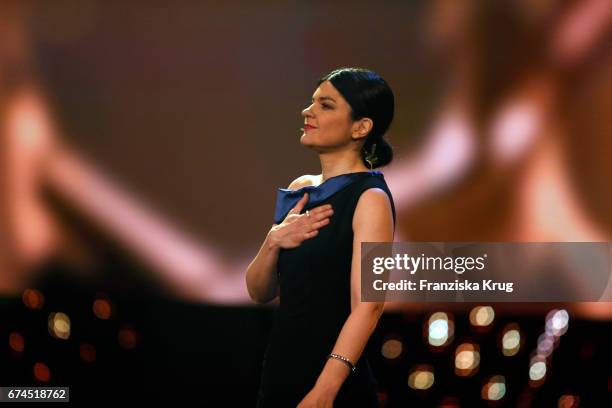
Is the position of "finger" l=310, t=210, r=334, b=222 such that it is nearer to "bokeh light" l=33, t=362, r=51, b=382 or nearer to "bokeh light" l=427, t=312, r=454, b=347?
"bokeh light" l=427, t=312, r=454, b=347

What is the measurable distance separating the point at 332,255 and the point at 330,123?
0.28 meters

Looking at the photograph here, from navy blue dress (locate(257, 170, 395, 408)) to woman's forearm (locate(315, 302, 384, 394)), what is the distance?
3.7 inches

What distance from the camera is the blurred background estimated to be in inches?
109

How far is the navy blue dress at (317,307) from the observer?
170 cm

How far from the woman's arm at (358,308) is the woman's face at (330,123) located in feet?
0.49

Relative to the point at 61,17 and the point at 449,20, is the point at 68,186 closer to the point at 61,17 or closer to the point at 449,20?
the point at 61,17

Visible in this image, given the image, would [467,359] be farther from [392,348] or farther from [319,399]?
[319,399]

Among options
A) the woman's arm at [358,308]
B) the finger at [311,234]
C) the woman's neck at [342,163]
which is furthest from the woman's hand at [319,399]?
the woman's neck at [342,163]

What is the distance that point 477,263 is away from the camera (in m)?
2.49

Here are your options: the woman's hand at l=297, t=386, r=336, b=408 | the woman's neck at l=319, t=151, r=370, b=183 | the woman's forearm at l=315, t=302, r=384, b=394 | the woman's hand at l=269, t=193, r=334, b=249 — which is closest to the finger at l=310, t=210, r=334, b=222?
the woman's hand at l=269, t=193, r=334, b=249

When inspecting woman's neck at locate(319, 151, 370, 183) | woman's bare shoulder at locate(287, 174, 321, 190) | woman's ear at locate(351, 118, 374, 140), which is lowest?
woman's bare shoulder at locate(287, 174, 321, 190)

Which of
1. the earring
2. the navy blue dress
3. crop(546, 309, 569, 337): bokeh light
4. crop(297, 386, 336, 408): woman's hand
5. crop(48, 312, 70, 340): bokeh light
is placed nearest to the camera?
crop(297, 386, 336, 408): woman's hand

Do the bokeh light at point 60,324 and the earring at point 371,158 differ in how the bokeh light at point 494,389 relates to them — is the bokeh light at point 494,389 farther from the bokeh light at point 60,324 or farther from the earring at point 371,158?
the bokeh light at point 60,324

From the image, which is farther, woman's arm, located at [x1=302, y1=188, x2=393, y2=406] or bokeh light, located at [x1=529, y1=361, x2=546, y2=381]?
bokeh light, located at [x1=529, y1=361, x2=546, y2=381]
